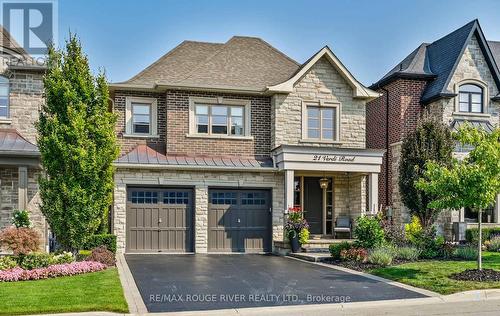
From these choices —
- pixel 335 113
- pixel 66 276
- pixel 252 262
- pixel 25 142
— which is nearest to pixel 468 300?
pixel 252 262

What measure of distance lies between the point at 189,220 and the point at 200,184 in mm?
1353

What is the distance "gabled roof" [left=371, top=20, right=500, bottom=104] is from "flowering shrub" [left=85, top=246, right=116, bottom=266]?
13.7m

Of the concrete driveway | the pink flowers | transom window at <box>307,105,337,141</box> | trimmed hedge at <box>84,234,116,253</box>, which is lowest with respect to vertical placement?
the concrete driveway

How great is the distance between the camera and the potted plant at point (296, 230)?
1892 cm

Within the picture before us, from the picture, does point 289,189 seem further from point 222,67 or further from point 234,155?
point 222,67

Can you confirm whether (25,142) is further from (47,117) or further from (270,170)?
(270,170)

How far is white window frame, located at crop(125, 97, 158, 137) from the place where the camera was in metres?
20.4

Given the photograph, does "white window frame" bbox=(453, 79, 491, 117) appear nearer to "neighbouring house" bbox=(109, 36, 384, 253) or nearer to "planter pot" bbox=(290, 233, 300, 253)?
"neighbouring house" bbox=(109, 36, 384, 253)

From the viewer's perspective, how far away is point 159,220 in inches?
768

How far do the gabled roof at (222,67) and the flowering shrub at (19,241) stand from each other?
7363 millimetres

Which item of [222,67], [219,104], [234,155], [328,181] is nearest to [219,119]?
A: [219,104]

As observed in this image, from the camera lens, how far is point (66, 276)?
13086 mm

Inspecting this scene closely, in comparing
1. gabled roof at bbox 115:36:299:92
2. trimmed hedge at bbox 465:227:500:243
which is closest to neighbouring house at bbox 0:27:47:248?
gabled roof at bbox 115:36:299:92

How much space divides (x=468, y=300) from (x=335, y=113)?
1130 centimetres
